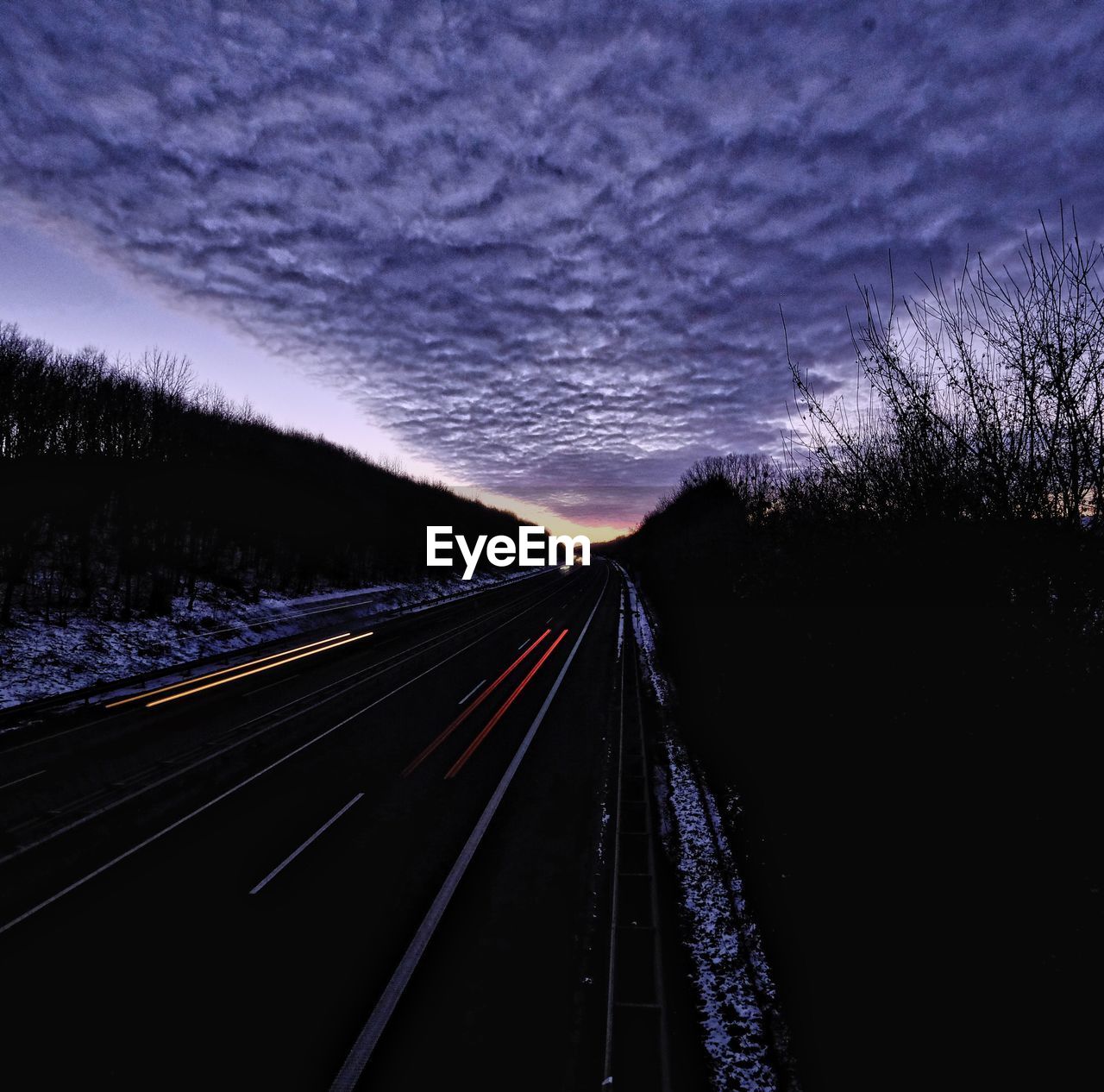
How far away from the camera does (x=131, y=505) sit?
30.9 metres

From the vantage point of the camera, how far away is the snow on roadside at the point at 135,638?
17.9 m

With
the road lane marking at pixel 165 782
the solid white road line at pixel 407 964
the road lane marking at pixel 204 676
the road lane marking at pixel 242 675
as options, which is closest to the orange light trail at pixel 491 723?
the solid white road line at pixel 407 964

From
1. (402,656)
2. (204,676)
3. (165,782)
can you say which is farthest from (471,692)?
(204,676)

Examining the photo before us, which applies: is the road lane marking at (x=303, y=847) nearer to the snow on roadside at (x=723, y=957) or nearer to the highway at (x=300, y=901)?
the highway at (x=300, y=901)

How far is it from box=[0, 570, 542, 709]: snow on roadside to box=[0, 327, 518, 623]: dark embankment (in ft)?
4.81

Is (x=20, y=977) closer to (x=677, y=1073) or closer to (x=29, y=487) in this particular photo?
(x=677, y=1073)

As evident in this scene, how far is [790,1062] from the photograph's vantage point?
5.28 meters

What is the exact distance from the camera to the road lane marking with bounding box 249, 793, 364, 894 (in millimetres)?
7891

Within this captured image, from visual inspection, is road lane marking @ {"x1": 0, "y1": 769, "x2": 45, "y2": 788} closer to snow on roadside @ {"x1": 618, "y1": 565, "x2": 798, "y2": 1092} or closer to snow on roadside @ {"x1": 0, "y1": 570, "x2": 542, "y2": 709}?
snow on roadside @ {"x1": 0, "y1": 570, "x2": 542, "y2": 709}

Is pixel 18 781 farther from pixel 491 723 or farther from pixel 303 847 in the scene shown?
pixel 491 723

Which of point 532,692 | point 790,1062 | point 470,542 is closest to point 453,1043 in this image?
point 790,1062

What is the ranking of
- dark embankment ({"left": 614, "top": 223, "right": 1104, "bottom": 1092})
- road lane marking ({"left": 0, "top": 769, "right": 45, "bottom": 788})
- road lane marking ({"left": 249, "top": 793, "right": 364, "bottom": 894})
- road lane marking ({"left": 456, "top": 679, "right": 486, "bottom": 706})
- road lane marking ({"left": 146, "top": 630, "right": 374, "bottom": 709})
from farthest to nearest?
road lane marking ({"left": 456, "top": 679, "right": 486, "bottom": 706}) → road lane marking ({"left": 146, "top": 630, "right": 374, "bottom": 709}) → road lane marking ({"left": 0, "top": 769, "right": 45, "bottom": 788}) → road lane marking ({"left": 249, "top": 793, "right": 364, "bottom": 894}) → dark embankment ({"left": 614, "top": 223, "right": 1104, "bottom": 1092})

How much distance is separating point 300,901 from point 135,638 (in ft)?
71.7

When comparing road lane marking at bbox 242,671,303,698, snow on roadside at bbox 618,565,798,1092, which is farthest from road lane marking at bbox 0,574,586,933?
snow on roadside at bbox 618,565,798,1092
